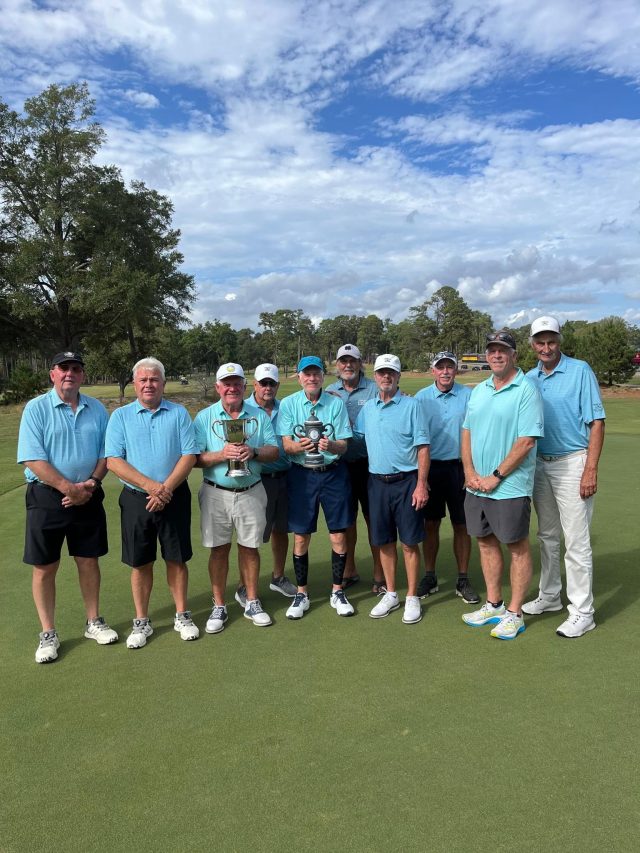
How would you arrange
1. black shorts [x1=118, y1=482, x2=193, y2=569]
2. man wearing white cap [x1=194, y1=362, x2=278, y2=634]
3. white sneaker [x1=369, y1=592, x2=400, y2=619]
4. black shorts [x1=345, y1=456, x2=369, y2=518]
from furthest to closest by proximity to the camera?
black shorts [x1=345, y1=456, x2=369, y2=518] < white sneaker [x1=369, y1=592, x2=400, y2=619] < man wearing white cap [x1=194, y1=362, x2=278, y2=634] < black shorts [x1=118, y1=482, x2=193, y2=569]

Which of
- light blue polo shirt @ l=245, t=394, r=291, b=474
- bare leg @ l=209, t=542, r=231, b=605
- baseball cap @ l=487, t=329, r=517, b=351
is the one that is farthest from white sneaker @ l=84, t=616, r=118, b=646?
baseball cap @ l=487, t=329, r=517, b=351

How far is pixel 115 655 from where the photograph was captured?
3.97m

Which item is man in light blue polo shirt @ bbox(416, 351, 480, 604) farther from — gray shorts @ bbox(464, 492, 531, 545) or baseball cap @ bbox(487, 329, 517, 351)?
baseball cap @ bbox(487, 329, 517, 351)

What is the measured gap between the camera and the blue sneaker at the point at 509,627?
4.11m

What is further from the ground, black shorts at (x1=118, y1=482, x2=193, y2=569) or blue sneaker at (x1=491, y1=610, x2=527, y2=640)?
black shorts at (x1=118, y1=482, x2=193, y2=569)

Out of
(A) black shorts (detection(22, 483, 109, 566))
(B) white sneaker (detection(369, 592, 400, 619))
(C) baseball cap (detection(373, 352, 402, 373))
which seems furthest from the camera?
(C) baseball cap (detection(373, 352, 402, 373))

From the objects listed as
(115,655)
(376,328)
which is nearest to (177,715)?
(115,655)

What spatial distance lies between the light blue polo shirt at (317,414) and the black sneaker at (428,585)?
1338 millimetres

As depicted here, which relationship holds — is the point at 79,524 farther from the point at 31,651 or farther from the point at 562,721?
the point at 562,721

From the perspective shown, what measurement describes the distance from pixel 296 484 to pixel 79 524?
166cm

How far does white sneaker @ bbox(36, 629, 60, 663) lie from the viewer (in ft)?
12.7

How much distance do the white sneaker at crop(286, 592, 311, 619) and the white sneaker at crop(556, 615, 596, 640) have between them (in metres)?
1.84

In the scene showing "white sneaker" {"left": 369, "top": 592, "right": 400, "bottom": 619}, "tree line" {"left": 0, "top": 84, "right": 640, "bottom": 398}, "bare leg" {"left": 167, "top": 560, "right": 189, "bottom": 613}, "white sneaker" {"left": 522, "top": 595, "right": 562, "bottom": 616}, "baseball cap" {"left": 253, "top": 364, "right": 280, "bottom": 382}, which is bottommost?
"white sneaker" {"left": 522, "top": 595, "right": 562, "bottom": 616}

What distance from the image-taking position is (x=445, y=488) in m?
5.05
